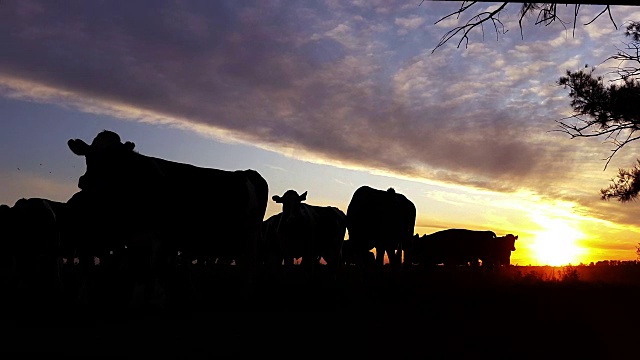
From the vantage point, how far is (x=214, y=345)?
658cm

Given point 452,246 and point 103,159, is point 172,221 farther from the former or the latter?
point 452,246

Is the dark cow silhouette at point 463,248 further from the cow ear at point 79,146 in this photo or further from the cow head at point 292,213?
the cow ear at point 79,146

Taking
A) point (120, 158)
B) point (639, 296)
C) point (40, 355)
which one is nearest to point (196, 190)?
point (120, 158)

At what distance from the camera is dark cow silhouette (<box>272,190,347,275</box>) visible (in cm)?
1548

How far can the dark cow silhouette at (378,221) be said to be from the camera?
17.1m

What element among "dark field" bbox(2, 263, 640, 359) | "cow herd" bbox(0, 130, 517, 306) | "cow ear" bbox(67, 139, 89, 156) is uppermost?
"cow ear" bbox(67, 139, 89, 156)

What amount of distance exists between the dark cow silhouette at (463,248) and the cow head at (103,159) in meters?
27.4

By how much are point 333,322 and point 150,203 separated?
12.9 ft

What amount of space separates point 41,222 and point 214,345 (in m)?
10.2

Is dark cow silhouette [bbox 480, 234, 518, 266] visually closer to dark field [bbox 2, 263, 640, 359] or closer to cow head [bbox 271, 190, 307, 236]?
cow head [bbox 271, 190, 307, 236]

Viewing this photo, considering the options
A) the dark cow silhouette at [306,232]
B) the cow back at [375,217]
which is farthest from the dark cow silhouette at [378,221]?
the dark cow silhouette at [306,232]

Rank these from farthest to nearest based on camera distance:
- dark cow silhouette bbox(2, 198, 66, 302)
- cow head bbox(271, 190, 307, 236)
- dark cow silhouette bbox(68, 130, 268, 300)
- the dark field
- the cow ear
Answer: cow head bbox(271, 190, 307, 236) < dark cow silhouette bbox(2, 198, 66, 302) < the cow ear < dark cow silhouette bbox(68, 130, 268, 300) < the dark field

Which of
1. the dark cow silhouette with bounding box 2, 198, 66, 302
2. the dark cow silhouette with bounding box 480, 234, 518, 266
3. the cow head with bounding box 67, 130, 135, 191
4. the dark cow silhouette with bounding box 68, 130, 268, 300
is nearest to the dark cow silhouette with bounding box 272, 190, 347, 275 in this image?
the dark cow silhouette with bounding box 68, 130, 268, 300

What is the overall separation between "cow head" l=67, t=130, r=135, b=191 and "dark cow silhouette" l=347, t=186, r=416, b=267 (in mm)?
8711
